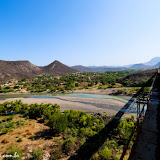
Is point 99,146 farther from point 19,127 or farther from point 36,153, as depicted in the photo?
point 19,127

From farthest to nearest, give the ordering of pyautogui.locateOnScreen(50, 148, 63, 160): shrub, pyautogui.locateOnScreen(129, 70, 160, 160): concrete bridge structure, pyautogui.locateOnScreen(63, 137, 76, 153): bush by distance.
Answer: pyautogui.locateOnScreen(63, 137, 76, 153): bush
pyautogui.locateOnScreen(50, 148, 63, 160): shrub
pyautogui.locateOnScreen(129, 70, 160, 160): concrete bridge structure

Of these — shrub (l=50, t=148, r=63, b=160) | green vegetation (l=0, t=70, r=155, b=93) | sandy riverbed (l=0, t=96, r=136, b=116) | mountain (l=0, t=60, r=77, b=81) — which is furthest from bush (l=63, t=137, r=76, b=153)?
mountain (l=0, t=60, r=77, b=81)

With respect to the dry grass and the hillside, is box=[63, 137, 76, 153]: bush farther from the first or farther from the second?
the hillside

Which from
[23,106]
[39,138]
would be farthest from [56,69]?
[39,138]

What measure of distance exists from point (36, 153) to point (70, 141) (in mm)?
3130

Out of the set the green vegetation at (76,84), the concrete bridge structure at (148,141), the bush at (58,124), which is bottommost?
the green vegetation at (76,84)

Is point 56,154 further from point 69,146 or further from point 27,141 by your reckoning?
point 27,141

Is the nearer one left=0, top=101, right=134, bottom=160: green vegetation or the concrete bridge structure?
the concrete bridge structure

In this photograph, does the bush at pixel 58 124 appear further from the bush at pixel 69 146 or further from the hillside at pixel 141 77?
the hillside at pixel 141 77

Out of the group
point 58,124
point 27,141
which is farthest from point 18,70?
point 58,124

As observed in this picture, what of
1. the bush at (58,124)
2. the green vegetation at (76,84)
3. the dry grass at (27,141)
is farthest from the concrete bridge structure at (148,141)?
the green vegetation at (76,84)

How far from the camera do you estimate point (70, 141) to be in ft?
32.7

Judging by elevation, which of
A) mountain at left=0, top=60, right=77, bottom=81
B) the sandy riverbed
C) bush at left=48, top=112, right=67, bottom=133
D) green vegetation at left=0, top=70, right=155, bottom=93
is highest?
mountain at left=0, top=60, right=77, bottom=81

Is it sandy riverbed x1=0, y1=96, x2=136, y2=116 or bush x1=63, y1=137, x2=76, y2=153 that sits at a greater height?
bush x1=63, y1=137, x2=76, y2=153
